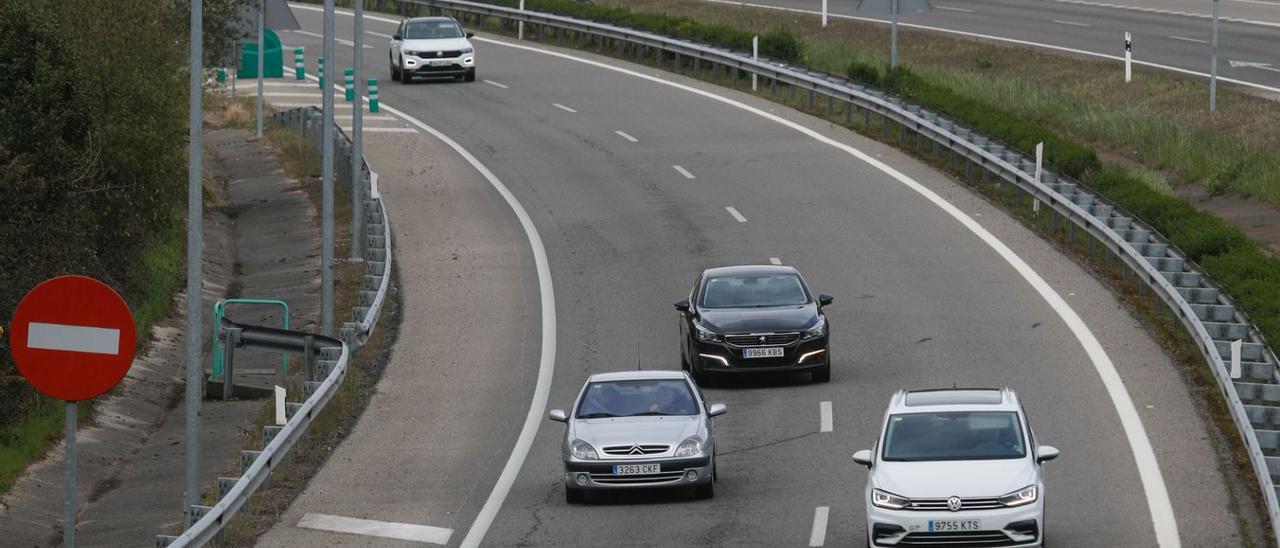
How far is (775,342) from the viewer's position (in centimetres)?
2308

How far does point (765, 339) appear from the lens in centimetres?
2311

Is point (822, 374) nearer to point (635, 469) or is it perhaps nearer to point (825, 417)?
point (825, 417)

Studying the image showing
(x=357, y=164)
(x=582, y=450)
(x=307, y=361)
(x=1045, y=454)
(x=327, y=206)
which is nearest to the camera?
(x=1045, y=454)

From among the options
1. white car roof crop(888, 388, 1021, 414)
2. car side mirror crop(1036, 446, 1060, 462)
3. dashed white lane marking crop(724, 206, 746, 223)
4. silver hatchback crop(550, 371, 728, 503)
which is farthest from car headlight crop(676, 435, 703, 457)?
dashed white lane marking crop(724, 206, 746, 223)

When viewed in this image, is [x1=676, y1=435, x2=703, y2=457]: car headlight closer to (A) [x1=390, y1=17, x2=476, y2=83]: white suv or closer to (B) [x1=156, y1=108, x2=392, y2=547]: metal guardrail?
(B) [x1=156, y1=108, x2=392, y2=547]: metal guardrail

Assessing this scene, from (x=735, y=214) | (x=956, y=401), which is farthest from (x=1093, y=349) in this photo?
(x=735, y=214)

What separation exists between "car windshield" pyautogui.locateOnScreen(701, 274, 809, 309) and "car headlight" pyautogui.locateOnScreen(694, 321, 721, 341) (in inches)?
24.1

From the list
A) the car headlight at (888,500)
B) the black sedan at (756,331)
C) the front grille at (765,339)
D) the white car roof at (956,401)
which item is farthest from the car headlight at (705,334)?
the car headlight at (888,500)

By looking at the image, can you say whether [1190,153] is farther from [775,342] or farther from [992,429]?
[992,429]

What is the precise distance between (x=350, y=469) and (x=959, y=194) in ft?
55.4

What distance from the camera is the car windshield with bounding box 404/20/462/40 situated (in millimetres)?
52094

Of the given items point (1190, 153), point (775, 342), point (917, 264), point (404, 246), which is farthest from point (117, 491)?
point (1190, 153)

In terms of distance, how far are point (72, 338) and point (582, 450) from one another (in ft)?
24.5

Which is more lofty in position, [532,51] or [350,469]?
[532,51]
